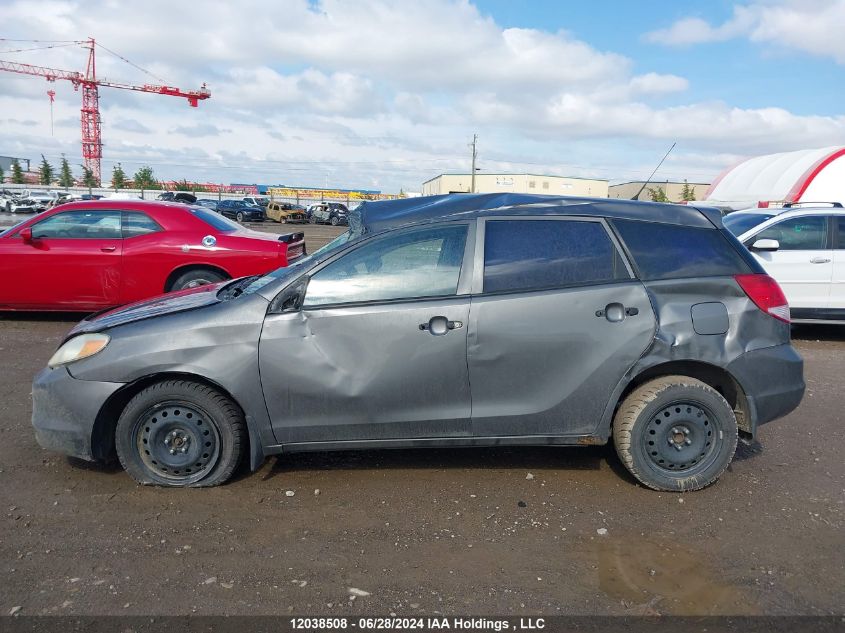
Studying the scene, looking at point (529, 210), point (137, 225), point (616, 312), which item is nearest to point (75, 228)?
point (137, 225)

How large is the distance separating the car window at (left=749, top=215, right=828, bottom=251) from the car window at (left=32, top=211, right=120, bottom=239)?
26.3 feet

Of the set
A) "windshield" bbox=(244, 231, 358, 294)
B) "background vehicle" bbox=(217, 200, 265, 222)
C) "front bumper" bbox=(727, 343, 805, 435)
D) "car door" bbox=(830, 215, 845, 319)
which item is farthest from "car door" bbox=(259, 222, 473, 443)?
"background vehicle" bbox=(217, 200, 265, 222)

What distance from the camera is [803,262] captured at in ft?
27.5

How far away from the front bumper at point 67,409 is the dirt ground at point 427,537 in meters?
0.31

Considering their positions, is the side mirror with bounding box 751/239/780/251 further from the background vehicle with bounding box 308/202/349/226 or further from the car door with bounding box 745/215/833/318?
the background vehicle with bounding box 308/202/349/226

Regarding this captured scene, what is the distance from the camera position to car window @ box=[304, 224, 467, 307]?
A: 3.81 m

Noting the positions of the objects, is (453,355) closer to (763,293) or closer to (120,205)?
(763,293)

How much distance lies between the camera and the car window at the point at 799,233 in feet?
27.7

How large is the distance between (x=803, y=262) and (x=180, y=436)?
7730 millimetres

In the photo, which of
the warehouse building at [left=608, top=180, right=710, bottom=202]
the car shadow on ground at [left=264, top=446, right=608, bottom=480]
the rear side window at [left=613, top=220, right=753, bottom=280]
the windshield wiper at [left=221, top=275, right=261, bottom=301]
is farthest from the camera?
the warehouse building at [left=608, top=180, right=710, bottom=202]

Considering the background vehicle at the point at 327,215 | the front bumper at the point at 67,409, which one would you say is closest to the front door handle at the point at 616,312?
the front bumper at the point at 67,409

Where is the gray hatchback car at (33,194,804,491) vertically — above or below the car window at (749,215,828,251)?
below

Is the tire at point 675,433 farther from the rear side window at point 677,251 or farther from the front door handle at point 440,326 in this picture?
the front door handle at point 440,326

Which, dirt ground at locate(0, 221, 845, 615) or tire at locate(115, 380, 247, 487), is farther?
tire at locate(115, 380, 247, 487)
